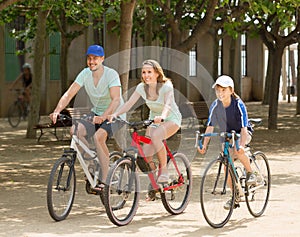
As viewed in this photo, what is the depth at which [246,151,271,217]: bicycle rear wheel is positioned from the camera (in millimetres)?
9148

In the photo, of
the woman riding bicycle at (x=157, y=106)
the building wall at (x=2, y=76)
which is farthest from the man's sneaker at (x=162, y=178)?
the building wall at (x=2, y=76)

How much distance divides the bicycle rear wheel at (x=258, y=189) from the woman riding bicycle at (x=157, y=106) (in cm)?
89

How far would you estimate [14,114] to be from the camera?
25.0m

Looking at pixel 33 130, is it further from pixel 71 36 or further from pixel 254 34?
pixel 254 34

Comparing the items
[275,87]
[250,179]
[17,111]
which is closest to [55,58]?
[17,111]

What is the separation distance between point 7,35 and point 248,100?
16.4 m

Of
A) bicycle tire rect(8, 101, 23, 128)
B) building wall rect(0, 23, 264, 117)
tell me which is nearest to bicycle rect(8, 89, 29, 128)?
bicycle tire rect(8, 101, 23, 128)

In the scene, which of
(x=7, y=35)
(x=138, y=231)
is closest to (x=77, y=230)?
(x=138, y=231)

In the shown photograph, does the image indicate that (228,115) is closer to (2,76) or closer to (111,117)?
(111,117)

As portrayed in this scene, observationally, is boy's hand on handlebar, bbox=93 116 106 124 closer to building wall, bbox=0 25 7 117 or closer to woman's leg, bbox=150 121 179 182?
woman's leg, bbox=150 121 179 182

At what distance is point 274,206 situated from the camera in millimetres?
9992

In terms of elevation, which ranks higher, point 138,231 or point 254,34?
point 254,34

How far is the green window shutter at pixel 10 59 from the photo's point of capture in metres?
29.1

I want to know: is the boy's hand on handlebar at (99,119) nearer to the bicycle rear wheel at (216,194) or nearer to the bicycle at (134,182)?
the bicycle at (134,182)
